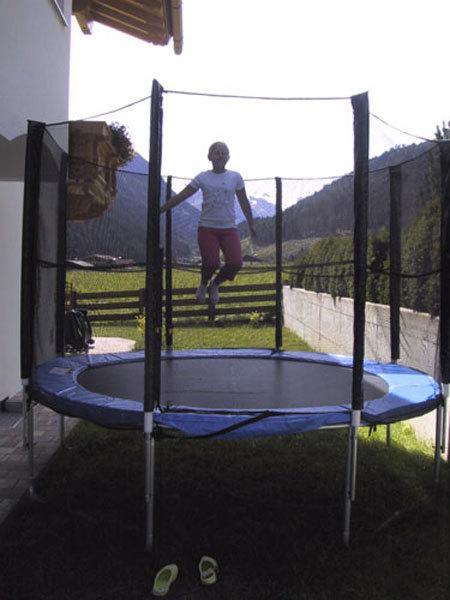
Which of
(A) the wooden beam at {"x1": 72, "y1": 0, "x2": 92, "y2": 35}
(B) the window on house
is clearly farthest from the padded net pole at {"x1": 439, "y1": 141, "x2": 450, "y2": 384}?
(A) the wooden beam at {"x1": 72, "y1": 0, "x2": 92, "y2": 35}

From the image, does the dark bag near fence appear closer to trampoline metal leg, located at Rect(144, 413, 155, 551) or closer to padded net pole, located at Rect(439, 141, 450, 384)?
trampoline metal leg, located at Rect(144, 413, 155, 551)

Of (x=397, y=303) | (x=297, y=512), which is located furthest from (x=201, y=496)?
(x=397, y=303)

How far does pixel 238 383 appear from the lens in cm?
274

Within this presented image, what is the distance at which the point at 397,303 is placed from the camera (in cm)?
290

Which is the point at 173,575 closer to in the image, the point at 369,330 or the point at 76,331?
the point at 369,330

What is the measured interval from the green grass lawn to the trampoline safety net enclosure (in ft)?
1.18

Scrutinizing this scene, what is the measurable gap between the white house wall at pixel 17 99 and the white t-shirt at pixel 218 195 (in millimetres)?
871

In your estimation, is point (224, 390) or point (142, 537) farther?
point (224, 390)

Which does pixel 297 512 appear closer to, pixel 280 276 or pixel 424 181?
pixel 424 181

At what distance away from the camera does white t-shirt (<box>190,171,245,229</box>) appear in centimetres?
259

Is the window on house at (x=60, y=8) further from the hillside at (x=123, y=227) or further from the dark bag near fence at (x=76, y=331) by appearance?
the dark bag near fence at (x=76, y=331)

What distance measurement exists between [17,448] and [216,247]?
138 cm

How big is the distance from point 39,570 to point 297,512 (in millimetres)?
936

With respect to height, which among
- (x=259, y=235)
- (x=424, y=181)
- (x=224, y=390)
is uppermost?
(x=424, y=181)
